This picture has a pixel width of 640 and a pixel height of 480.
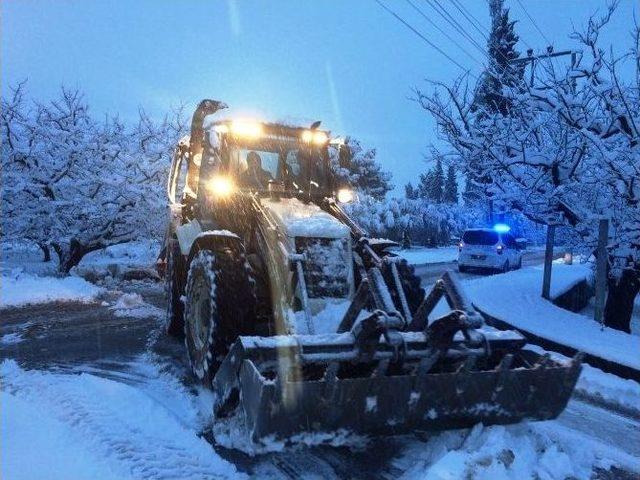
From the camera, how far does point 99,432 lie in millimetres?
4000

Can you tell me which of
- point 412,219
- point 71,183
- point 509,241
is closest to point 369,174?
point 412,219

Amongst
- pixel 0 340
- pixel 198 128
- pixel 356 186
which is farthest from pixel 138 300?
pixel 356 186

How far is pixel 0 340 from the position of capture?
689 cm

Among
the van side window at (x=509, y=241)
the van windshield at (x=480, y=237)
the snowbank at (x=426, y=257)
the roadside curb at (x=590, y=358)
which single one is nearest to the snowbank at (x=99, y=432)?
the roadside curb at (x=590, y=358)

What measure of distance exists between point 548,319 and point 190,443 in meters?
7.07

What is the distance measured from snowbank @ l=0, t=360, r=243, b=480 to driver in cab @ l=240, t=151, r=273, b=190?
7.46 ft

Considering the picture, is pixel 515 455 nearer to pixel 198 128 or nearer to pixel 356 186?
pixel 198 128

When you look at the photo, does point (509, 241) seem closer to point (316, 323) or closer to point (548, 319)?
point (548, 319)

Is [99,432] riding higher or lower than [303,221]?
lower

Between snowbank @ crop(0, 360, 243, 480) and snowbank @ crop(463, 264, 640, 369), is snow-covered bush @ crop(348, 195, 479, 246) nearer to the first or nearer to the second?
snowbank @ crop(463, 264, 640, 369)

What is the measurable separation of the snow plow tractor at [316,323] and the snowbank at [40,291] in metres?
4.35

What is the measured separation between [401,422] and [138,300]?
282 inches

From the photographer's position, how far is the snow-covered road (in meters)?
3.52

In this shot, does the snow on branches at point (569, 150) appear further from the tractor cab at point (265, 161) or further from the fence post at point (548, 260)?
the tractor cab at point (265, 161)
